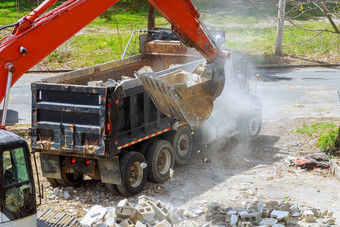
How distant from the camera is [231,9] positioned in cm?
3375

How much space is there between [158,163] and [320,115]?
7218 millimetres

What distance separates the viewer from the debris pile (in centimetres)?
859

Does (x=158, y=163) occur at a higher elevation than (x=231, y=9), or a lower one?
lower

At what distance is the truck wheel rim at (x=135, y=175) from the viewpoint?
10.3m

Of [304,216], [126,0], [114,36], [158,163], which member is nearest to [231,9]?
[126,0]

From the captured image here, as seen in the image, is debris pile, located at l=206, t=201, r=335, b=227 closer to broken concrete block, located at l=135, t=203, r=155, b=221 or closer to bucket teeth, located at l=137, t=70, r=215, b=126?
broken concrete block, located at l=135, t=203, r=155, b=221

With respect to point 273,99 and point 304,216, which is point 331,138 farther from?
point 273,99

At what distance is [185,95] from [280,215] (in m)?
2.68

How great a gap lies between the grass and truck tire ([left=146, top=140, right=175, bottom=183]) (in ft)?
39.4

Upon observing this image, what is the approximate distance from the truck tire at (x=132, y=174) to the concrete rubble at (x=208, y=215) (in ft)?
2.42

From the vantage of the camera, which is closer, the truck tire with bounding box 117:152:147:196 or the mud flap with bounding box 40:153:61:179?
the truck tire with bounding box 117:152:147:196

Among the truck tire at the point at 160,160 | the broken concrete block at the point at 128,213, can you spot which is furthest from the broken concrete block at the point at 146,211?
the truck tire at the point at 160,160

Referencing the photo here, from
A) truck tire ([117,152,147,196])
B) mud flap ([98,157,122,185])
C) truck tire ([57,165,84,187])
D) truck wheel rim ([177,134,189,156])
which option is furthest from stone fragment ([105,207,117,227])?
truck wheel rim ([177,134,189,156])

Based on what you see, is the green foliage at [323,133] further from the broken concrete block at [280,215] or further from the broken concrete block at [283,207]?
the broken concrete block at [280,215]
